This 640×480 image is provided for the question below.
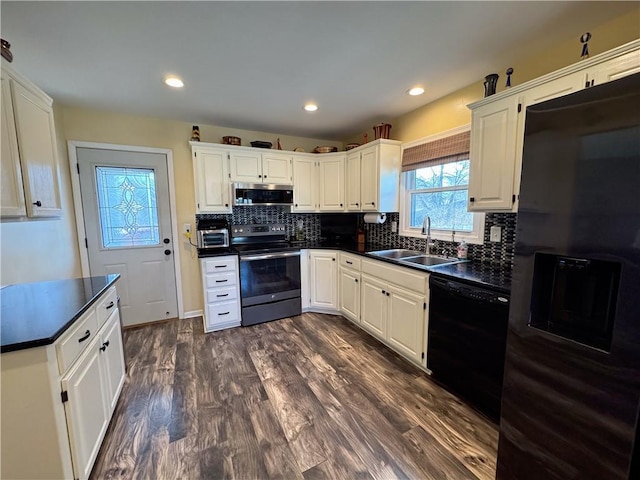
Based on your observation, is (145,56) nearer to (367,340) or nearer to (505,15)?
(505,15)

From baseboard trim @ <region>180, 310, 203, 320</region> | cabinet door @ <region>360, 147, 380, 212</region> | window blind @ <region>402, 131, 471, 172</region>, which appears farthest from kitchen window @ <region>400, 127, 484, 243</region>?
baseboard trim @ <region>180, 310, 203, 320</region>

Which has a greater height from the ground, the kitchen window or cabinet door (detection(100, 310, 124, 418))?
the kitchen window

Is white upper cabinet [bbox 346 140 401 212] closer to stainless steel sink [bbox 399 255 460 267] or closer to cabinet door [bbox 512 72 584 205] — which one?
stainless steel sink [bbox 399 255 460 267]

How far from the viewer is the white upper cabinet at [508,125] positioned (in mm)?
1419

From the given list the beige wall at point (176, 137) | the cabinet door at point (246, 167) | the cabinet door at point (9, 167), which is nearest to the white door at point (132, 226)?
the beige wall at point (176, 137)

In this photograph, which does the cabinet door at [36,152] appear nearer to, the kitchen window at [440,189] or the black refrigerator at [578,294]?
the black refrigerator at [578,294]

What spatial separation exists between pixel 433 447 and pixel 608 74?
2.27 m

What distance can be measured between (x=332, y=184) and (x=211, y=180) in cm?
157

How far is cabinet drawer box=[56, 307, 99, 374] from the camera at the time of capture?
1162 mm

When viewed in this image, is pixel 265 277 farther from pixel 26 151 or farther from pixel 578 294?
pixel 578 294

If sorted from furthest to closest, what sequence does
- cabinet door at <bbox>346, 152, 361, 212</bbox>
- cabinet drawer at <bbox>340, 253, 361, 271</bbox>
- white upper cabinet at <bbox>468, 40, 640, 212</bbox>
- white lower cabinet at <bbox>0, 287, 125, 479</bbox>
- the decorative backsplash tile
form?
cabinet door at <bbox>346, 152, 361, 212</bbox> < cabinet drawer at <bbox>340, 253, 361, 271</bbox> < the decorative backsplash tile < white upper cabinet at <bbox>468, 40, 640, 212</bbox> < white lower cabinet at <bbox>0, 287, 125, 479</bbox>

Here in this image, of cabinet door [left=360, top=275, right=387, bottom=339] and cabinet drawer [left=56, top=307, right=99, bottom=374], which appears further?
cabinet door [left=360, top=275, right=387, bottom=339]

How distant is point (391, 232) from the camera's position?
11.1ft

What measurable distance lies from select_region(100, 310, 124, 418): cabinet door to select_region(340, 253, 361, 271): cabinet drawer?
224 cm
